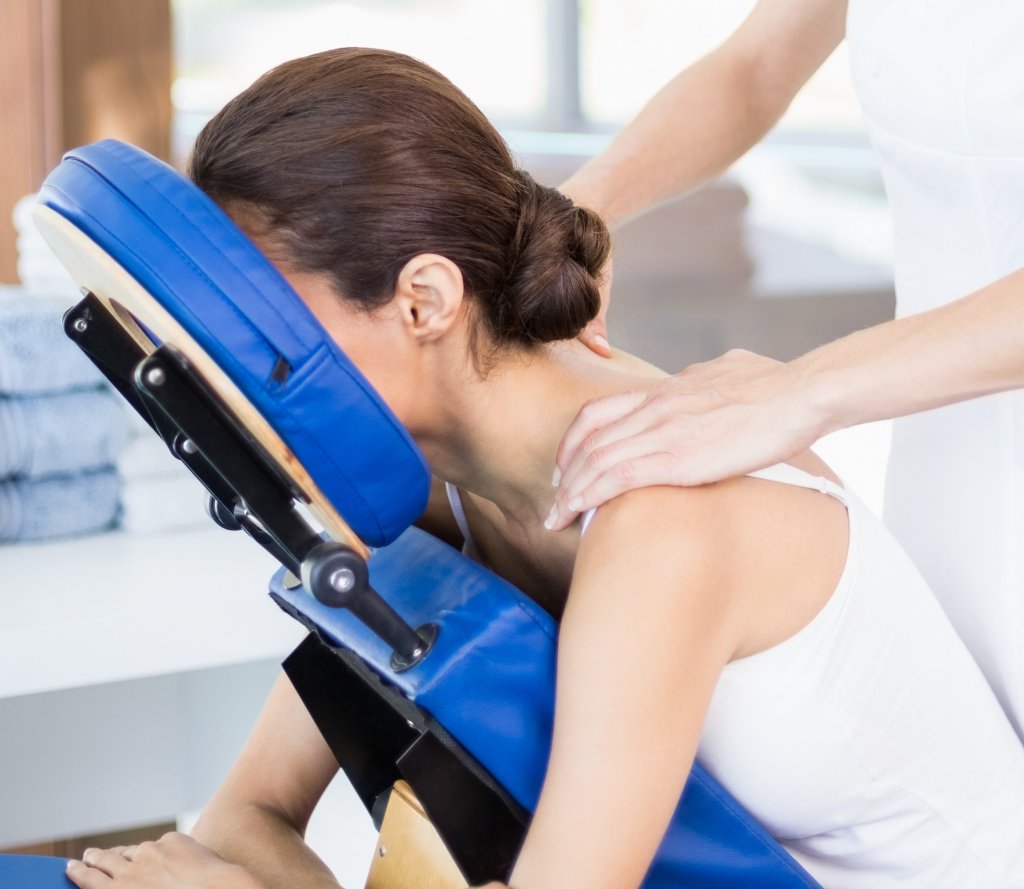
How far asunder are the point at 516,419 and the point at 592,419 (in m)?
0.10

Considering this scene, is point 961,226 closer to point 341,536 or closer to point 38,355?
point 341,536

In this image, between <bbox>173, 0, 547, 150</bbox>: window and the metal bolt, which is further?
<bbox>173, 0, 547, 150</bbox>: window

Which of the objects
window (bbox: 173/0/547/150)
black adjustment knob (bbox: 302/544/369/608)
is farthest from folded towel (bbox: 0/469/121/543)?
window (bbox: 173/0/547/150)

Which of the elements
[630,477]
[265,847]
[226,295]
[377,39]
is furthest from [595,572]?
[377,39]

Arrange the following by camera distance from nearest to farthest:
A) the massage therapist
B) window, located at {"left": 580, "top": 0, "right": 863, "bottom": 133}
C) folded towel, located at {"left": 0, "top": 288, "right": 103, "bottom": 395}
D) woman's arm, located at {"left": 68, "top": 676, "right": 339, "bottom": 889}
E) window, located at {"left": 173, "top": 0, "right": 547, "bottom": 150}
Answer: the massage therapist, woman's arm, located at {"left": 68, "top": 676, "right": 339, "bottom": 889}, folded towel, located at {"left": 0, "top": 288, "right": 103, "bottom": 395}, window, located at {"left": 173, "top": 0, "right": 547, "bottom": 150}, window, located at {"left": 580, "top": 0, "right": 863, "bottom": 133}

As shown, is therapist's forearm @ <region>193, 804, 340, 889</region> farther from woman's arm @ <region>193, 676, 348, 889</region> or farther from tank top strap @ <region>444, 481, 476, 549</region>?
tank top strap @ <region>444, 481, 476, 549</region>

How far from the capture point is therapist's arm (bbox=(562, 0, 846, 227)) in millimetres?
1304

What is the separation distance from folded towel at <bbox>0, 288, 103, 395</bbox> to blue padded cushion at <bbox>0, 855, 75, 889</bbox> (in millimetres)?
515

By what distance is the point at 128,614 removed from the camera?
1116 millimetres

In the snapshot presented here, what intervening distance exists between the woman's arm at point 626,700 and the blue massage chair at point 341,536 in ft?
0.16

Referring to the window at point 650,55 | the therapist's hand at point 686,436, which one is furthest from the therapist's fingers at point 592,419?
the window at point 650,55

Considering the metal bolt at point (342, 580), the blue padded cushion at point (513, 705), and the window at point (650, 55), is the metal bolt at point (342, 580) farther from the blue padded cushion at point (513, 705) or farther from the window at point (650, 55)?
the window at point (650, 55)

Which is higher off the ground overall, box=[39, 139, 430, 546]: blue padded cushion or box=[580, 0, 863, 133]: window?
box=[39, 139, 430, 546]: blue padded cushion

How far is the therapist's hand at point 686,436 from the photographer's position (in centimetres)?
85
